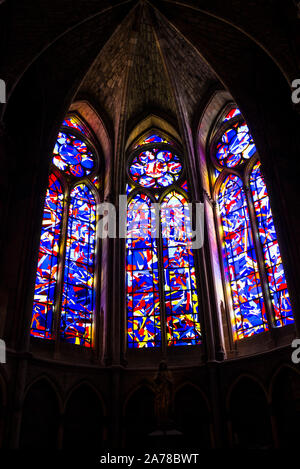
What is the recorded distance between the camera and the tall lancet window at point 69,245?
1163 cm

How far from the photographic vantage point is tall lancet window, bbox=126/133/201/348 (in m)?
12.2

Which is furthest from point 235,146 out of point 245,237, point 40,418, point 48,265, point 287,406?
point 40,418

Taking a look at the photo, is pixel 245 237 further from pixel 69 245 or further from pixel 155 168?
pixel 69 245

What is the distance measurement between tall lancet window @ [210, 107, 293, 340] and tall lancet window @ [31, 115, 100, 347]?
366cm

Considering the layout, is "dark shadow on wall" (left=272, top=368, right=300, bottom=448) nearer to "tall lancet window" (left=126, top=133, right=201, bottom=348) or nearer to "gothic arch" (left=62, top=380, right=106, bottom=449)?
"tall lancet window" (left=126, top=133, right=201, bottom=348)

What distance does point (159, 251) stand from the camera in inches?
526

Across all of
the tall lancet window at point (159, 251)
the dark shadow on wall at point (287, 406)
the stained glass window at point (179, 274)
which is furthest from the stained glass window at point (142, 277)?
the dark shadow on wall at point (287, 406)

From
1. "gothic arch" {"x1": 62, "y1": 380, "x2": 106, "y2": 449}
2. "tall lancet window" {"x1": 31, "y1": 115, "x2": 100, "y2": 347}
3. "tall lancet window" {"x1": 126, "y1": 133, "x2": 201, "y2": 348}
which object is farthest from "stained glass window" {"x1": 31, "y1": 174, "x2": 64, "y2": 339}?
"tall lancet window" {"x1": 126, "y1": 133, "x2": 201, "y2": 348}

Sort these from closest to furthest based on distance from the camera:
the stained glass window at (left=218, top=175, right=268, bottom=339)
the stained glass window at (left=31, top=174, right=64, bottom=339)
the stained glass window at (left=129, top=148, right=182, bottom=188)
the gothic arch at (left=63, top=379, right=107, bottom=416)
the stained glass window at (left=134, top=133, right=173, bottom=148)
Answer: the gothic arch at (left=63, top=379, right=107, bottom=416), the stained glass window at (left=31, top=174, right=64, bottom=339), the stained glass window at (left=218, top=175, right=268, bottom=339), the stained glass window at (left=129, top=148, right=182, bottom=188), the stained glass window at (left=134, top=133, right=173, bottom=148)

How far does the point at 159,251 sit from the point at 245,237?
2399 millimetres

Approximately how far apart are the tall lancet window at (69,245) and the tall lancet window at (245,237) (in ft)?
12.0

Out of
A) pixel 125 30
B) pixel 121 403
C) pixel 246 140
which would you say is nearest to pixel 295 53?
pixel 246 140

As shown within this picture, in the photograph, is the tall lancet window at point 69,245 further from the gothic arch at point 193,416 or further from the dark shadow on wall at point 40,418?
the gothic arch at point 193,416

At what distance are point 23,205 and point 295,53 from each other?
22.9ft
